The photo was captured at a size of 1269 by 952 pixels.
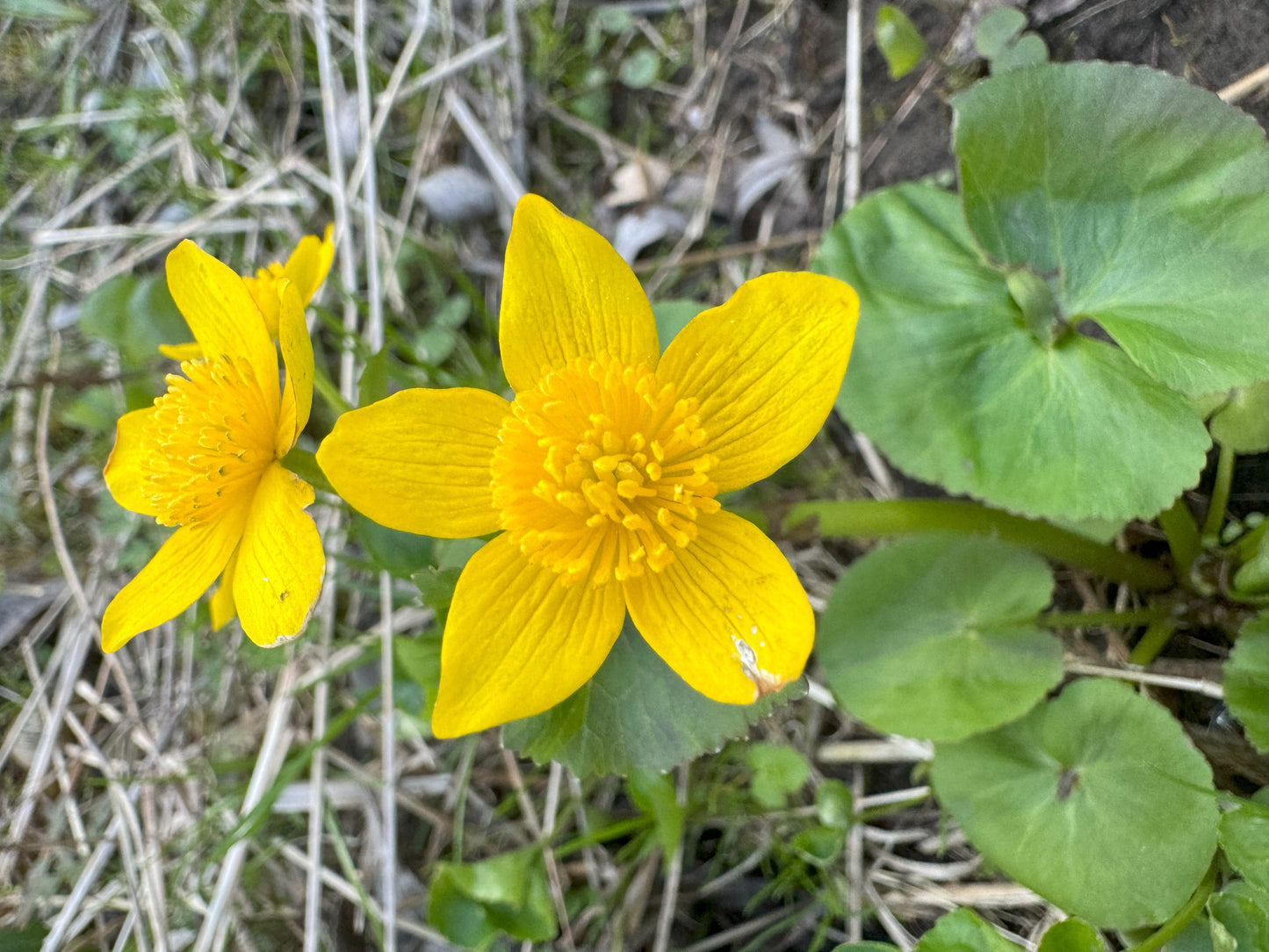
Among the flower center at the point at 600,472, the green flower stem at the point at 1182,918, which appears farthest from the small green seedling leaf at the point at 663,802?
the green flower stem at the point at 1182,918

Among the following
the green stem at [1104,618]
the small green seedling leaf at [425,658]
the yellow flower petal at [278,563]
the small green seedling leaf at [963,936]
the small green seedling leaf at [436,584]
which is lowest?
the small green seedling leaf at [425,658]

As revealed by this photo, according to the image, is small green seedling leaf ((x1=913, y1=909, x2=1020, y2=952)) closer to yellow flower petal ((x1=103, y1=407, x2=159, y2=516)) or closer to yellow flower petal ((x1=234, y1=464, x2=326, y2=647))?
yellow flower petal ((x1=234, y1=464, x2=326, y2=647))

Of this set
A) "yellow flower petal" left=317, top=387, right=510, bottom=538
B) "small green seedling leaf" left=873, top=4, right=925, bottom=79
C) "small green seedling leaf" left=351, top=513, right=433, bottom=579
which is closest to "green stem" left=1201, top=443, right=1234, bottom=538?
"small green seedling leaf" left=873, top=4, right=925, bottom=79

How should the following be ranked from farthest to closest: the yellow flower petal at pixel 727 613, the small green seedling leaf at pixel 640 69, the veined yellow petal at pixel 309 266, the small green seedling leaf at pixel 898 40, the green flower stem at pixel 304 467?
the small green seedling leaf at pixel 640 69, the small green seedling leaf at pixel 898 40, the veined yellow petal at pixel 309 266, the green flower stem at pixel 304 467, the yellow flower petal at pixel 727 613

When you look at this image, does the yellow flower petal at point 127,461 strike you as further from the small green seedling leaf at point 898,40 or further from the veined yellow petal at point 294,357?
the small green seedling leaf at point 898,40

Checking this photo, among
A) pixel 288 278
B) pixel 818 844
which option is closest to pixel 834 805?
pixel 818 844

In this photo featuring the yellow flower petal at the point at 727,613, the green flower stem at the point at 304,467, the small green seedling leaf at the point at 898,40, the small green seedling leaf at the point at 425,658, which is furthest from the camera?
the small green seedling leaf at the point at 898,40

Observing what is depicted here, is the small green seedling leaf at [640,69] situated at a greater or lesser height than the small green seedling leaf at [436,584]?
greater

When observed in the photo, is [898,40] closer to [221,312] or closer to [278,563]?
[221,312]
